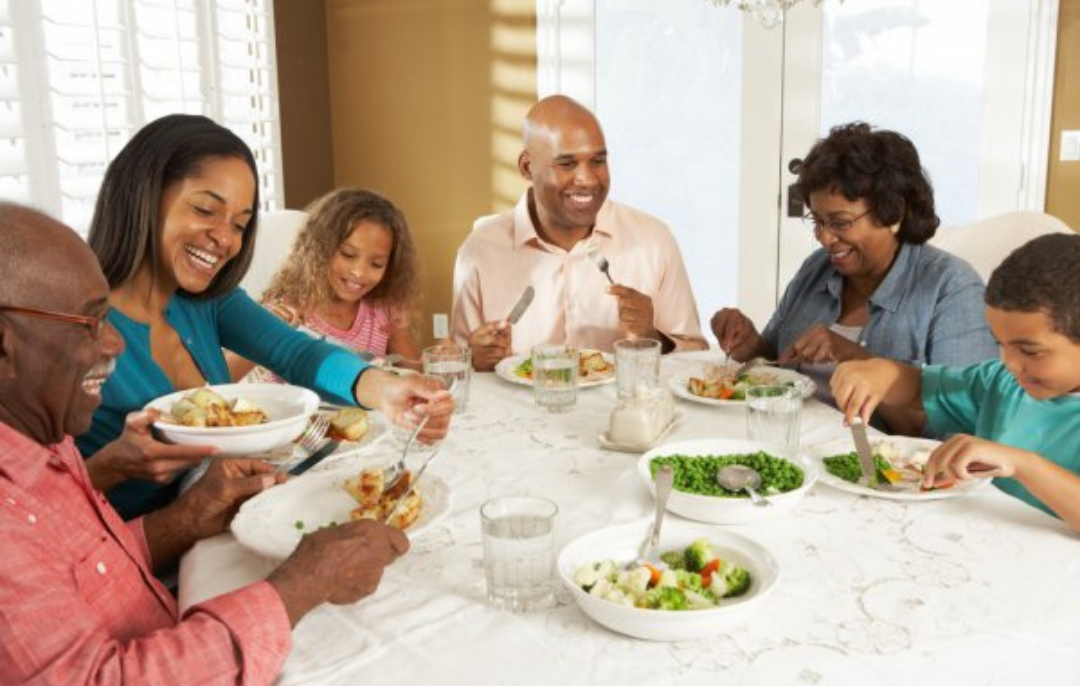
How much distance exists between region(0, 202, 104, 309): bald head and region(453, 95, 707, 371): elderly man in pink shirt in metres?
1.83

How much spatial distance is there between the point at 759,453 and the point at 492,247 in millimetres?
1535

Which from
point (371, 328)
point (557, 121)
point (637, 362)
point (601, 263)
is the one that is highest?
point (557, 121)

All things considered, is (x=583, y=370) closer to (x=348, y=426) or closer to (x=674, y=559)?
(x=348, y=426)

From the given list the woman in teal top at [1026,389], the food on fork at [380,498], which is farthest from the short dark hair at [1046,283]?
the food on fork at [380,498]

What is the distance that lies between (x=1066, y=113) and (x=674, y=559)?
309 cm

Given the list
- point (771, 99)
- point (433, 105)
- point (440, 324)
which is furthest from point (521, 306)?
point (433, 105)

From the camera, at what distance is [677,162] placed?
4250 mm

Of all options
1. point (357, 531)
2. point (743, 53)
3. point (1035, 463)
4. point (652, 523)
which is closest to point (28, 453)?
point (357, 531)

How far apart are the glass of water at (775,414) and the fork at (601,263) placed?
3.45 ft

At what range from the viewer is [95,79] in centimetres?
A: 307

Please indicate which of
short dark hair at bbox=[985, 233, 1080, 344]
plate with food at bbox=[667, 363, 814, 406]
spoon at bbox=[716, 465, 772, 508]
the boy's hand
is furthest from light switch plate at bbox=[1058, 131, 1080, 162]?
spoon at bbox=[716, 465, 772, 508]

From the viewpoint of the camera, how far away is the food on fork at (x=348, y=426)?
1.71m

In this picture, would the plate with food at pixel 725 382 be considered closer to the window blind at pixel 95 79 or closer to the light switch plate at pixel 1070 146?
the window blind at pixel 95 79

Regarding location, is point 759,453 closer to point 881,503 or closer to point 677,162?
point 881,503
